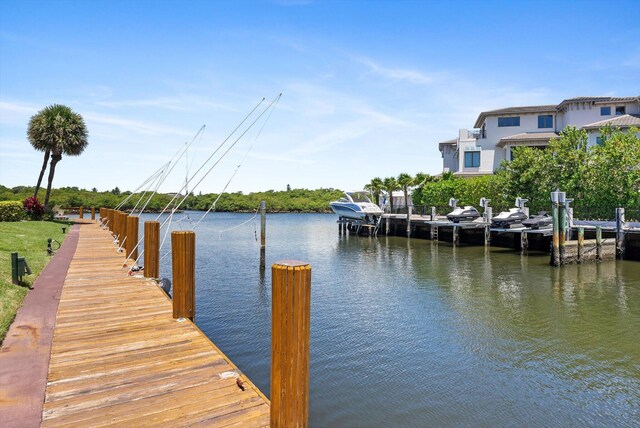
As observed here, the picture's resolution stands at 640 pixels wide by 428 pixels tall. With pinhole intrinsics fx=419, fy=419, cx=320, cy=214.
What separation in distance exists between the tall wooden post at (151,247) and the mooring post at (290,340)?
27.8 feet

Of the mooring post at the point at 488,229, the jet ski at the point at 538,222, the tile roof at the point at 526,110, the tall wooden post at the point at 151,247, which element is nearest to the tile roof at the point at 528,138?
the tile roof at the point at 526,110

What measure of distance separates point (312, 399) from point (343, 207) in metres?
43.1

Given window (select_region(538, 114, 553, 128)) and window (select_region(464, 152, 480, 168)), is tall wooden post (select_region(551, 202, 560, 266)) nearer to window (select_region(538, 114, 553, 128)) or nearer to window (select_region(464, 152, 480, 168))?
window (select_region(464, 152, 480, 168))

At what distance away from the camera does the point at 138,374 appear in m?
6.02

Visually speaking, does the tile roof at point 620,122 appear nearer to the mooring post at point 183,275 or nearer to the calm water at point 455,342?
the calm water at point 455,342

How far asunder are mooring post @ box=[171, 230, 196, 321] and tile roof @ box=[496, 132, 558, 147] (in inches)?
1940

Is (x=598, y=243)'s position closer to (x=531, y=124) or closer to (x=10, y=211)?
(x=531, y=124)

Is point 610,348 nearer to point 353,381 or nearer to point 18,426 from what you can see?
point 353,381

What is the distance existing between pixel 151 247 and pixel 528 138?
4822 centimetres

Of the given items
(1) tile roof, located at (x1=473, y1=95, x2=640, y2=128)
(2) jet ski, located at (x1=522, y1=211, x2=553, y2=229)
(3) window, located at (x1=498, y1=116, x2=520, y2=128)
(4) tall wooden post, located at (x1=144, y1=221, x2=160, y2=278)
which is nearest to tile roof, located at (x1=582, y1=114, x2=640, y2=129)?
(1) tile roof, located at (x1=473, y1=95, x2=640, y2=128)

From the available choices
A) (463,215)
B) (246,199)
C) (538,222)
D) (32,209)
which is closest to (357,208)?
(463,215)

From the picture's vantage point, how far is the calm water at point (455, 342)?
26.3ft

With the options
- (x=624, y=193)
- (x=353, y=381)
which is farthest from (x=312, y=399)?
(x=624, y=193)

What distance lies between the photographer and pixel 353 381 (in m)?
9.03
